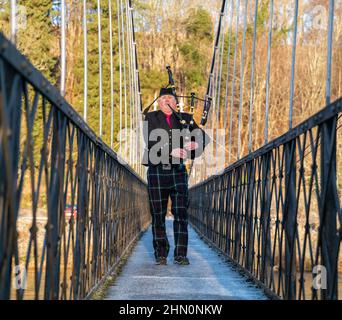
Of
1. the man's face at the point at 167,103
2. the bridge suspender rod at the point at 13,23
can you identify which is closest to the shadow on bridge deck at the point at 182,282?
the man's face at the point at 167,103

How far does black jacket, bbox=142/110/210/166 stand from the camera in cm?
683

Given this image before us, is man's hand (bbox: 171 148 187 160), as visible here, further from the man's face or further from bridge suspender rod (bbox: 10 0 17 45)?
bridge suspender rod (bbox: 10 0 17 45)

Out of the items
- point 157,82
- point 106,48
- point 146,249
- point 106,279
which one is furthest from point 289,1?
point 106,279

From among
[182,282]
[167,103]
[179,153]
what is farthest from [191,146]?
[182,282]

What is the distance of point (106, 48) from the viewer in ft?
69.9

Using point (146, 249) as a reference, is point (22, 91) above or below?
above

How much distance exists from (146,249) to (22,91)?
A: 6.24m

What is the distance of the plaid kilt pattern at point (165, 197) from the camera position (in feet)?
22.8

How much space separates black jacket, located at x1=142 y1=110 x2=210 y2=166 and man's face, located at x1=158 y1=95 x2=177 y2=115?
0.04 m

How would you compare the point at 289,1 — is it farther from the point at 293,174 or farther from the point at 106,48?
the point at 293,174

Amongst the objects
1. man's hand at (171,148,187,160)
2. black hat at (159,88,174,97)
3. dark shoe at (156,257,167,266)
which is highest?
black hat at (159,88,174,97)

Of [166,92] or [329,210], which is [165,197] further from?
[329,210]

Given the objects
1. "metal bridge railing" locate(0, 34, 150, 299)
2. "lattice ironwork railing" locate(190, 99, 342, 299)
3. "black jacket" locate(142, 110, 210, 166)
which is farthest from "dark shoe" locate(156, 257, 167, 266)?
"metal bridge railing" locate(0, 34, 150, 299)

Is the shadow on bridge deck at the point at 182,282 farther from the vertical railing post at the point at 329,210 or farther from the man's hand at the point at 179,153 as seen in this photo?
the vertical railing post at the point at 329,210
